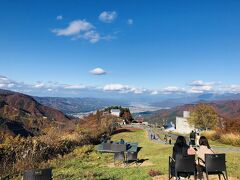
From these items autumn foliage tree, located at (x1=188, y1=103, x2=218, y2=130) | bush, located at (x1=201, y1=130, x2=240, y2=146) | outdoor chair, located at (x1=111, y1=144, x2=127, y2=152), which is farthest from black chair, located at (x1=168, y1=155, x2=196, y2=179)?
autumn foliage tree, located at (x1=188, y1=103, x2=218, y2=130)

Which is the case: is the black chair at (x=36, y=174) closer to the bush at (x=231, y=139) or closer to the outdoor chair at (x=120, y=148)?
the outdoor chair at (x=120, y=148)

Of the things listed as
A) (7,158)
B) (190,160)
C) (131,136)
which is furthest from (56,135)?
(131,136)

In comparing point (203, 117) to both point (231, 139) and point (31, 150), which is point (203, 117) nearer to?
point (231, 139)

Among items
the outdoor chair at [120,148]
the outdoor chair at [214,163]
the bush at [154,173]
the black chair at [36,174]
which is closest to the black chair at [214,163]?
the outdoor chair at [214,163]

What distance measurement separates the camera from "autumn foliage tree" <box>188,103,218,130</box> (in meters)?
59.9

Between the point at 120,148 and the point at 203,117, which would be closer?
the point at 120,148

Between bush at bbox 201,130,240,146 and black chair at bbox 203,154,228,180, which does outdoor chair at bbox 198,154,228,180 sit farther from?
bush at bbox 201,130,240,146

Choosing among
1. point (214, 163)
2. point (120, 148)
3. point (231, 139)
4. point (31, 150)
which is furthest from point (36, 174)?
point (231, 139)

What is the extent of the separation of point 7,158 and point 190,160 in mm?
11363

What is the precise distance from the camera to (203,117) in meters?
60.5

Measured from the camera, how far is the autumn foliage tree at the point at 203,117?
59.9 metres

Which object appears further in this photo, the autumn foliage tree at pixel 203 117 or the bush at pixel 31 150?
the autumn foliage tree at pixel 203 117

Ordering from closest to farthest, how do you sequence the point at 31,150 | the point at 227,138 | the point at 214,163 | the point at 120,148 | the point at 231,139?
the point at 214,163
the point at 31,150
the point at 120,148
the point at 231,139
the point at 227,138

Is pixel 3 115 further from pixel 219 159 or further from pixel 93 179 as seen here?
pixel 219 159
